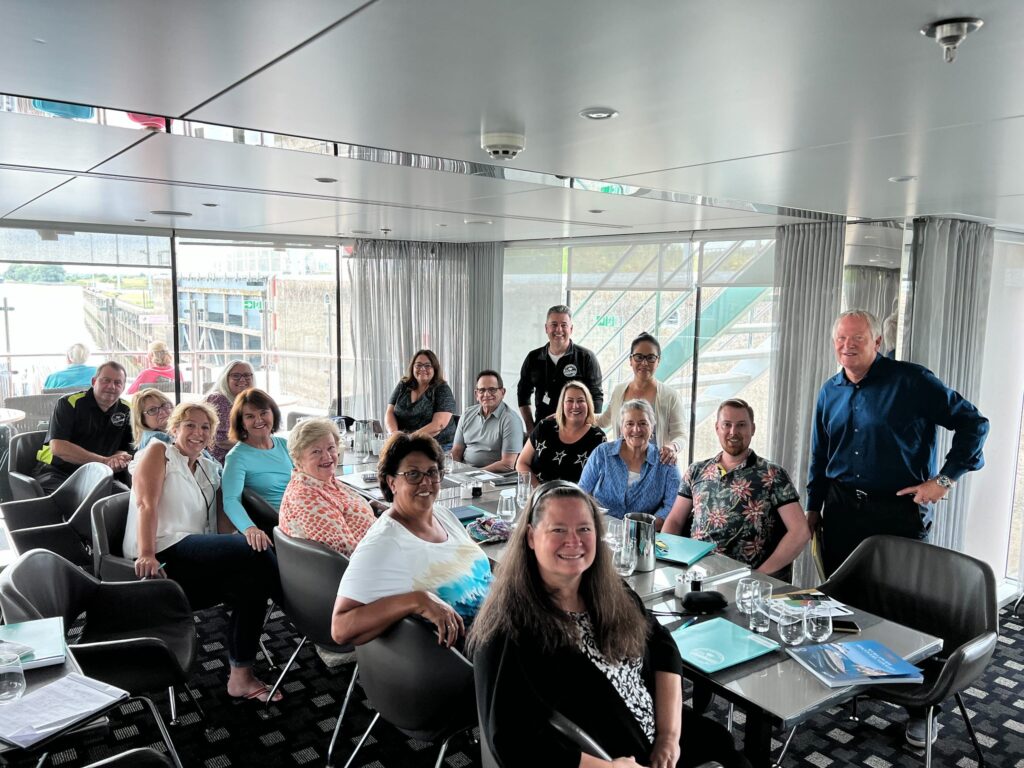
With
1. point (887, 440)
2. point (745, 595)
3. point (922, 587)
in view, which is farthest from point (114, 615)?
point (887, 440)

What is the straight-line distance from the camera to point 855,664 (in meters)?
2.07

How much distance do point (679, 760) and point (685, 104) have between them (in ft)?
5.83

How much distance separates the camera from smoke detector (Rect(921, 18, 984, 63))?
1295mm

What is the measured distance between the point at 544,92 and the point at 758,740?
5.94ft

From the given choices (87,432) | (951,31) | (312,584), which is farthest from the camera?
(87,432)

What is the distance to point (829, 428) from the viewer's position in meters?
3.73

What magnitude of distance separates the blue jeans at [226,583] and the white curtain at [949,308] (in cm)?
374

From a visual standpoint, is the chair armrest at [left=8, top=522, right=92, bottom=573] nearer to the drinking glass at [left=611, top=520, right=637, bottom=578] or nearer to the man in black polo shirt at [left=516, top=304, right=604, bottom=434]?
the drinking glass at [left=611, top=520, right=637, bottom=578]

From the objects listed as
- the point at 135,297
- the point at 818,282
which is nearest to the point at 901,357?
the point at 818,282

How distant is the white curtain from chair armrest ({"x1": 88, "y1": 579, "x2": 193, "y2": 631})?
4.02m

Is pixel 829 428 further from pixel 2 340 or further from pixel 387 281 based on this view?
pixel 2 340

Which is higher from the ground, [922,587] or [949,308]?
[949,308]

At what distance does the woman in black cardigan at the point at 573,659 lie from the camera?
5.87 feet

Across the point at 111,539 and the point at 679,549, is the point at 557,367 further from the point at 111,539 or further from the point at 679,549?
the point at 111,539
